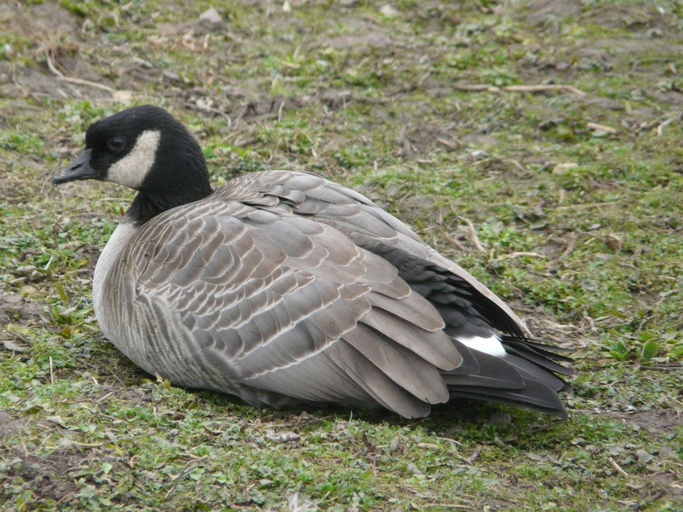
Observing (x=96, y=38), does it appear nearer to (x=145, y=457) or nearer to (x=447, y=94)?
(x=447, y=94)

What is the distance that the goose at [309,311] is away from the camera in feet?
16.3

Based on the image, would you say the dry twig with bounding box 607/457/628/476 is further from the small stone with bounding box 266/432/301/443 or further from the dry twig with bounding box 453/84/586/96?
the dry twig with bounding box 453/84/586/96

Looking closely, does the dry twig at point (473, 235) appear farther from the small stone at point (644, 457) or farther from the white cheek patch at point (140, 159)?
the small stone at point (644, 457)

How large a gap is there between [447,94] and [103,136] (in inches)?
161

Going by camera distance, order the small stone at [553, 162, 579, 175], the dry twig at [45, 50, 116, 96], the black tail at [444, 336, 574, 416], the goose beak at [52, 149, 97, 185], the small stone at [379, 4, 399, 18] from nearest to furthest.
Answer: the black tail at [444, 336, 574, 416], the goose beak at [52, 149, 97, 185], the small stone at [553, 162, 579, 175], the dry twig at [45, 50, 116, 96], the small stone at [379, 4, 399, 18]

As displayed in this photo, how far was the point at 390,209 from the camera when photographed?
7.56 metres

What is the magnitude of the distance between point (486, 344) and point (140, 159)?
2.48 meters

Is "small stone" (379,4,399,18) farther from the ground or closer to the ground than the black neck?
farther from the ground

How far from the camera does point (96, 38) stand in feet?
32.8

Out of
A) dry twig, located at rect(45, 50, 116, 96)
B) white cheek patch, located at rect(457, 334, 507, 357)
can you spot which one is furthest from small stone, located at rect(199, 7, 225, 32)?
white cheek patch, located at rect(457, 334, 507, 357)

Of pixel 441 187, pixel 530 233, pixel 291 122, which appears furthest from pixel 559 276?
pixel 291 122

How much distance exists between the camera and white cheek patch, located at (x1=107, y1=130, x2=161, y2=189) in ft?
20.2

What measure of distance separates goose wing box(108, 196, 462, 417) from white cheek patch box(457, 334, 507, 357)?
0.13 metres

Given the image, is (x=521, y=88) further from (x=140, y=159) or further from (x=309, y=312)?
(x=309, y=312)
